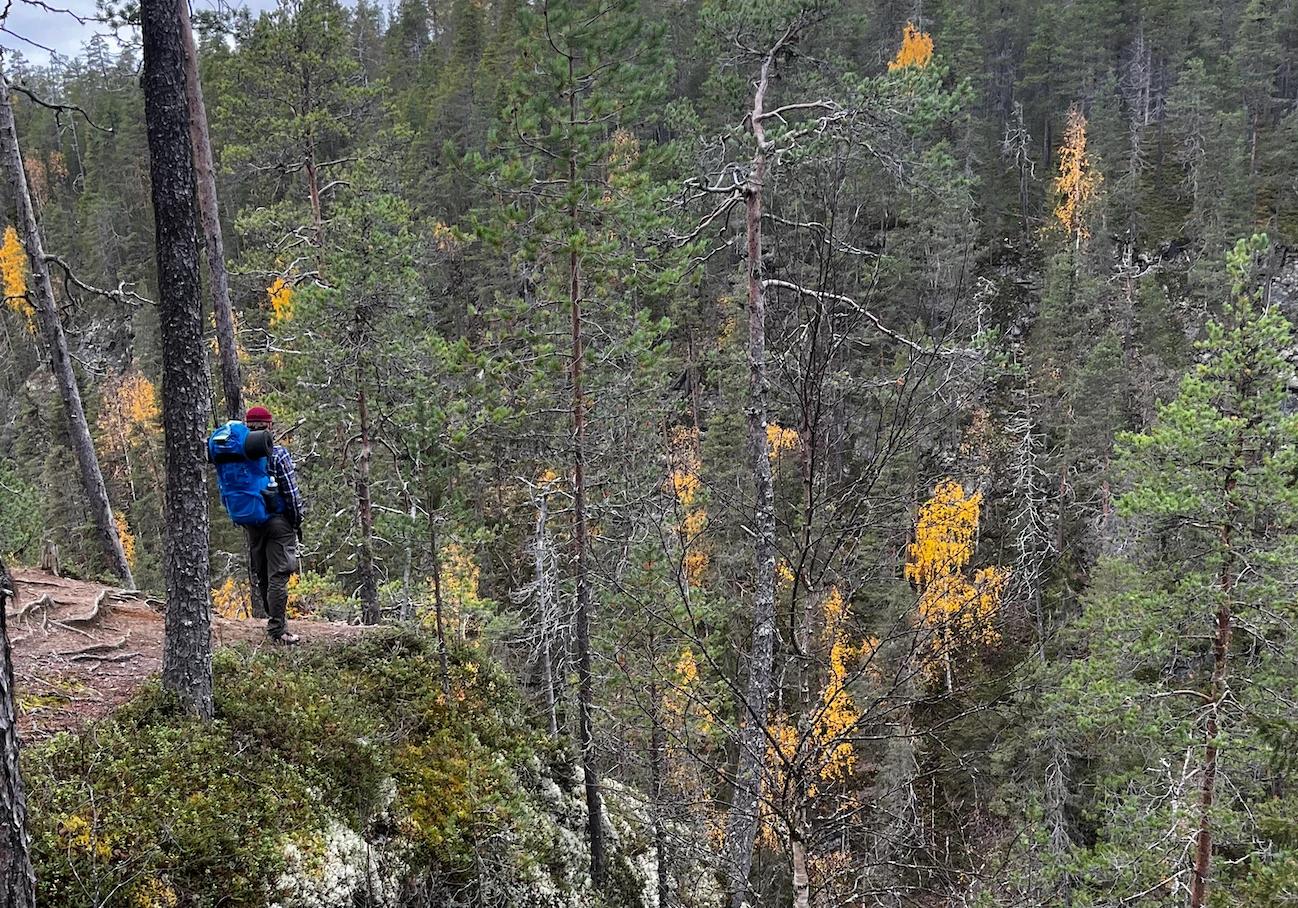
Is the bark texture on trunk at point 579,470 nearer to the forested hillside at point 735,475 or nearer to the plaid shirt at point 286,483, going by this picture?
the forested hillside at point 735,475

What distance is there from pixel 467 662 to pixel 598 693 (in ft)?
12.2

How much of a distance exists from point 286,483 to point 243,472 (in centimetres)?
28

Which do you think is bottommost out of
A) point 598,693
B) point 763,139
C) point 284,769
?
point 598,693

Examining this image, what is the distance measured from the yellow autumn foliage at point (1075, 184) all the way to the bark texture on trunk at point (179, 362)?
133ft

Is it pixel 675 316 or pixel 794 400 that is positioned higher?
pixel 675 316

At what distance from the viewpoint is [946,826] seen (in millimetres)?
17391

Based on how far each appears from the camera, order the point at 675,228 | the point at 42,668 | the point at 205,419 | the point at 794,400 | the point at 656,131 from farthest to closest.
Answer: the point at 656,131 → the point at 675,228 → the point at 42,668 → the point at 205,419 → the point at 794,400

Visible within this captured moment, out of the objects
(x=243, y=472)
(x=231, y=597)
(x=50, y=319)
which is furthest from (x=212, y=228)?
(x=231, y=597)

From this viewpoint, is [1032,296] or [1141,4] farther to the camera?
[1141,4]

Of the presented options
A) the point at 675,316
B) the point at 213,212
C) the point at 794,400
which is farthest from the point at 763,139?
the point at 675,316

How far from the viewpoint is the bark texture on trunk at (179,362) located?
376 cm

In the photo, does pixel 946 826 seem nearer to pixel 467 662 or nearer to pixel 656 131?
pixel 467 662

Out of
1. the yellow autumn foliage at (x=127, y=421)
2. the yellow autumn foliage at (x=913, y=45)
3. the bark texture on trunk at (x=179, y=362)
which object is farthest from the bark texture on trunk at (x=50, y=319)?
the yellow autumn foliage at (x=913, y=45)

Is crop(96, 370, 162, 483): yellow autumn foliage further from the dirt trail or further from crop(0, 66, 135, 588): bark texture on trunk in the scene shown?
the dirt trail
